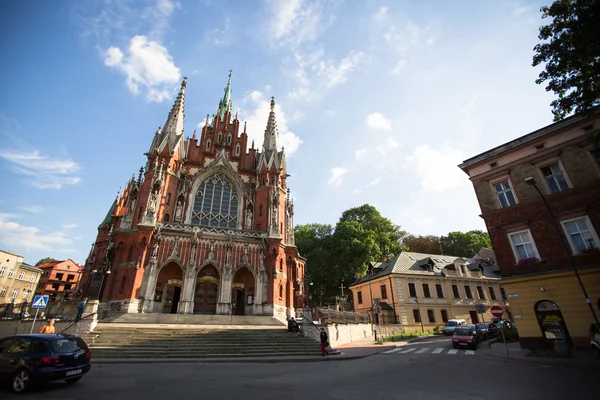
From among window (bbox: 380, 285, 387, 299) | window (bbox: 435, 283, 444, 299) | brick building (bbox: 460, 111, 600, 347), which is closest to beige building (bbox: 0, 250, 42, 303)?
window (bbox: 380, 285, 387, 299)

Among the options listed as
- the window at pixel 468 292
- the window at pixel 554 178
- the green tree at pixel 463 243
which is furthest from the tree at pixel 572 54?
the green tree at pixel 463 243

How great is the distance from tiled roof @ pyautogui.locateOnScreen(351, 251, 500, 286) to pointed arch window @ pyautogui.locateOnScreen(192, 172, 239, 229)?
731 inches

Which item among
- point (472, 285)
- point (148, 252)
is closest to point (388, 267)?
point (472, 285)

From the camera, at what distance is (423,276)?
1297 inches

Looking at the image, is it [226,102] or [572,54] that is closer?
[572,54]

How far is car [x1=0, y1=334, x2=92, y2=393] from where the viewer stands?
6.76 meters

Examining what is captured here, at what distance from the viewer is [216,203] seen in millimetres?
28562

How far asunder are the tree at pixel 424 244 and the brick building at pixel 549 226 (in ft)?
121

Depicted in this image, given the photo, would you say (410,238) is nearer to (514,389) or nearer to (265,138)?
(265,138)

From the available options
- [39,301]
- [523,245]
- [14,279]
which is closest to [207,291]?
[39,301]

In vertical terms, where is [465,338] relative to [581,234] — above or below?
below

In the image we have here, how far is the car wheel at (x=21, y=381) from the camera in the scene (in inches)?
264

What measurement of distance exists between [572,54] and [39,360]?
Result: 19726 millimetres

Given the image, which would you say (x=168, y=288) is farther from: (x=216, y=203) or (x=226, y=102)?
(x=226, y=102)
